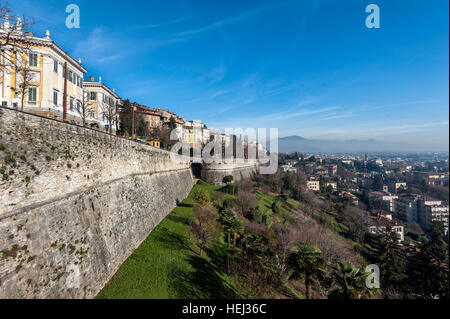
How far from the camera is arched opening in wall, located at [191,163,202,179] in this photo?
137 ft

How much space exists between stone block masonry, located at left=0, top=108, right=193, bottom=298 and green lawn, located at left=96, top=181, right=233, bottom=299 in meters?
0.70

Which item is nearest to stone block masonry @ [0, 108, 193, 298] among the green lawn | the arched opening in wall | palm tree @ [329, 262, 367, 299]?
the green lawn

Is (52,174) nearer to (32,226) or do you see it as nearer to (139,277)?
(32,226)

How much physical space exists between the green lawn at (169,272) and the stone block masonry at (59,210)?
0.70 metres

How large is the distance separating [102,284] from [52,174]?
19.4 feet

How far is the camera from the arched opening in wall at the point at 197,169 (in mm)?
41853

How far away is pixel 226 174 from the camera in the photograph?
42.4 m

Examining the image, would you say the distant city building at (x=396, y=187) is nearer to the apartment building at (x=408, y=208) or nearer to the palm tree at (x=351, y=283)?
the apartment building at (x=408, y=208)

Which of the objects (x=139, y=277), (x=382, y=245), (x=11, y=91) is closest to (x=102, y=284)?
(x=139, y=277)

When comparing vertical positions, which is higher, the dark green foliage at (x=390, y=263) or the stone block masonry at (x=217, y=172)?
the stone block masonry at (x=217, y=172)

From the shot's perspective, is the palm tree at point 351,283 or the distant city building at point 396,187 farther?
the distant city building at point 396,187

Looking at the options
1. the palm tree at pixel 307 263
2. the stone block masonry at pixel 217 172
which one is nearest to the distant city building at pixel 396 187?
the stone block masonry at pixel 217 172

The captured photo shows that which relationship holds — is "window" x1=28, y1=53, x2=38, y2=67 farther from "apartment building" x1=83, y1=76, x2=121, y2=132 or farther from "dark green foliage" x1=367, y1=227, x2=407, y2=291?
"dark green foliage" x1=367, y1=227, x2=407, y2=291

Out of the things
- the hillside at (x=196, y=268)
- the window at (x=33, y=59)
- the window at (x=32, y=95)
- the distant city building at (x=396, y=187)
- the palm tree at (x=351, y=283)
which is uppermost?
the window at (x=33, y=59)
